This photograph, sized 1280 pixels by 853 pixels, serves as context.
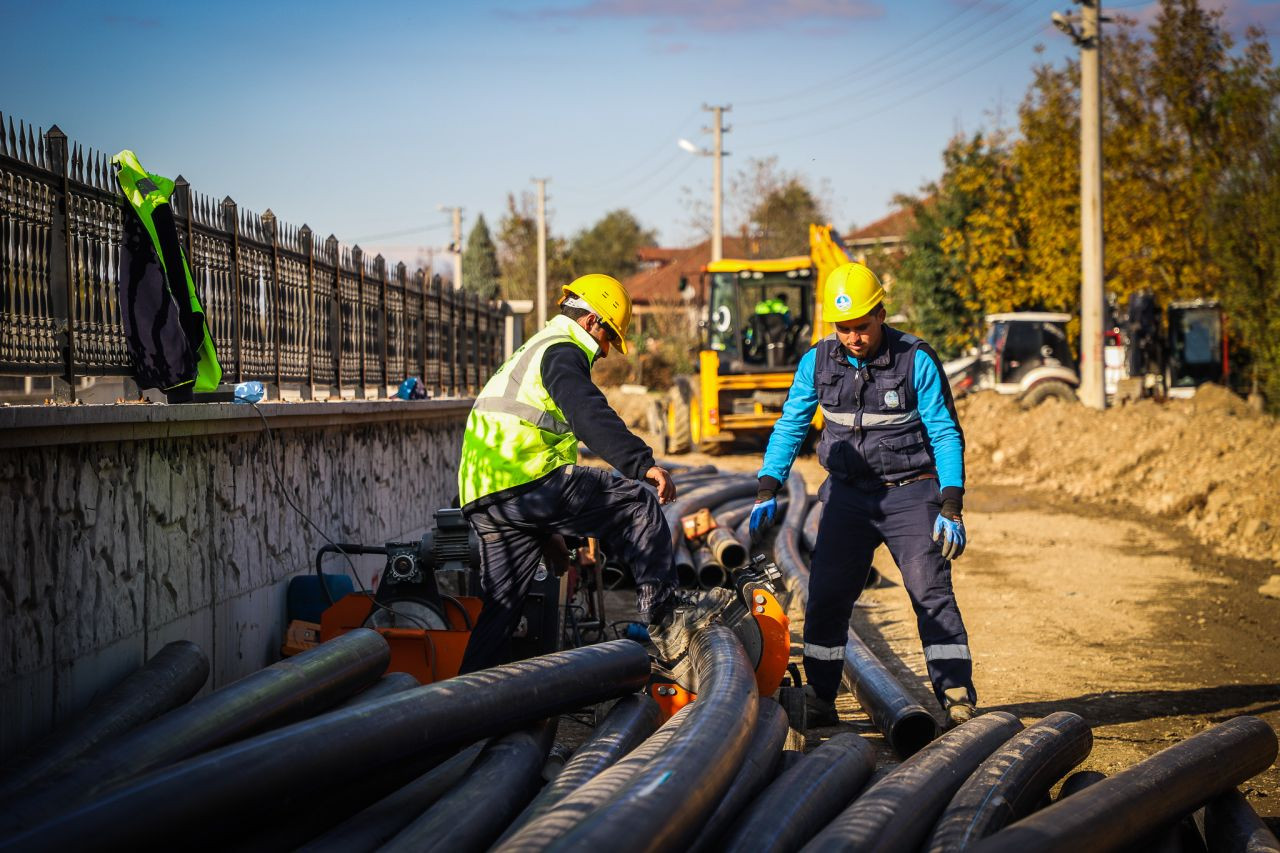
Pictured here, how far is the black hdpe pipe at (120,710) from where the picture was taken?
13.4 feet

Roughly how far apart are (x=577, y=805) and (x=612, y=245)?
101 m

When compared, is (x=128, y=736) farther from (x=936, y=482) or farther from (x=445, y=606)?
(x=936, y=482)

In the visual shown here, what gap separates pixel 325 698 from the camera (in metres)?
4.96

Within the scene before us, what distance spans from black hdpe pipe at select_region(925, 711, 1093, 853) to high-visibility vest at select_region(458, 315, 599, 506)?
93.0 inches

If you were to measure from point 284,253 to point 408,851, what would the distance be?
6639 millimetres

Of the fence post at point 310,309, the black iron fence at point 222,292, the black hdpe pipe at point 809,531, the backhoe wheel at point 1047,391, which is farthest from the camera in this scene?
the backhoe wheel at point 1047,391

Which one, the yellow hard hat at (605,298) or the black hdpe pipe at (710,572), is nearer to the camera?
the yellow hard hat at (605,298)

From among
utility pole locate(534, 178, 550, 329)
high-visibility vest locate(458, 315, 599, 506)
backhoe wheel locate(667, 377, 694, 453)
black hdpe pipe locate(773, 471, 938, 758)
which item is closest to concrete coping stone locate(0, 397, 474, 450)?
high-visibility vest locate(458, 315, 599, 506)

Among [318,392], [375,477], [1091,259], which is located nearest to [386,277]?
[318,392]

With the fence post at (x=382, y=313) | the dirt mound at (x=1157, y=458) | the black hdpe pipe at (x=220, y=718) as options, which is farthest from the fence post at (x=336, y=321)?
the dirt mound at (x=1157, y=458)

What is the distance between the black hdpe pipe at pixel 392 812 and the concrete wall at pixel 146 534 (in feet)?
4.43

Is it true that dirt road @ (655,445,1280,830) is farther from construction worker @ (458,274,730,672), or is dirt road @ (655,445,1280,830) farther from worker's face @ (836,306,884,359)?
worker's face @ (836,306,884,359)

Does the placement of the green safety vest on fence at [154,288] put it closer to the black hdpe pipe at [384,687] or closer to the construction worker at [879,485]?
the black hdpe pipe at [384,687]

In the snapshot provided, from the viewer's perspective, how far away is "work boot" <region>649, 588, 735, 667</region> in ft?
19.0
